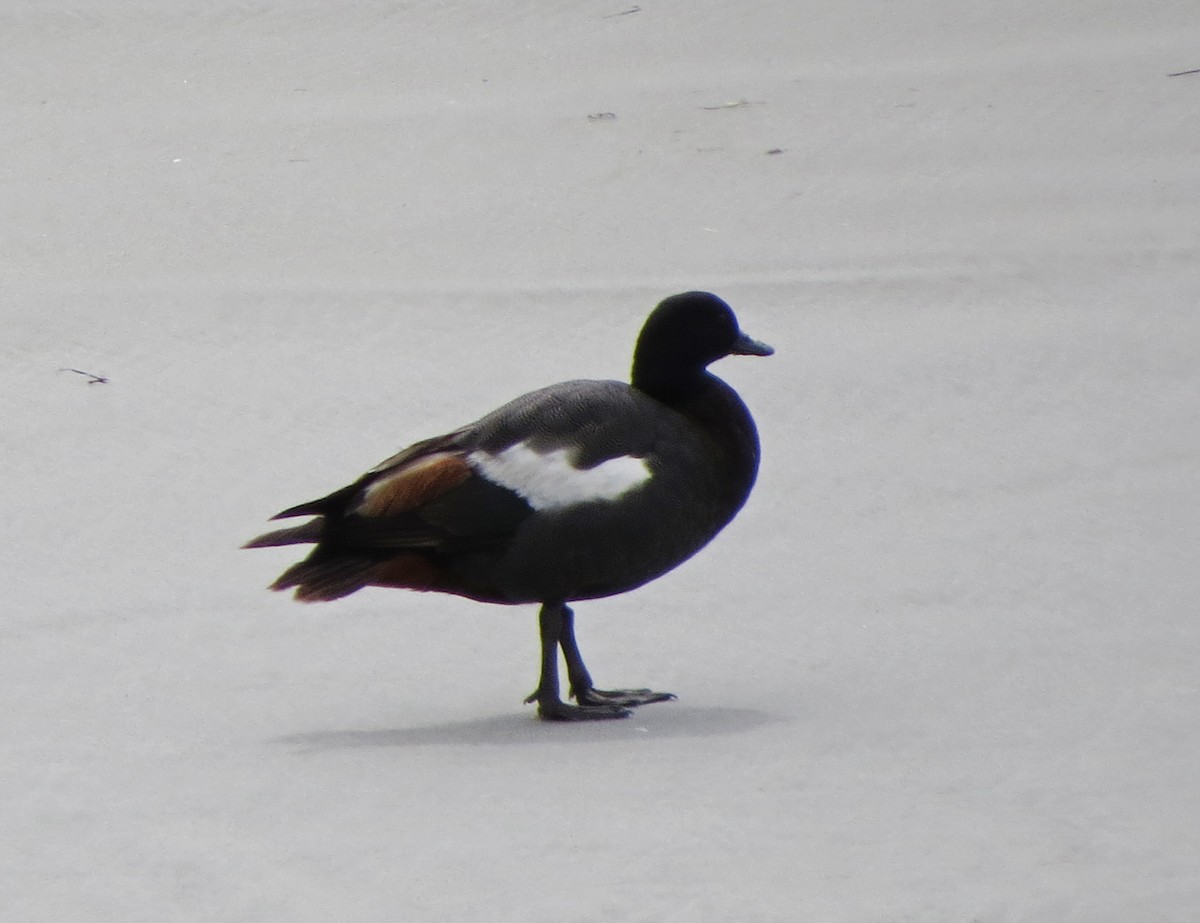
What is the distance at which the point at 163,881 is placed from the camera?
4484 millimetres

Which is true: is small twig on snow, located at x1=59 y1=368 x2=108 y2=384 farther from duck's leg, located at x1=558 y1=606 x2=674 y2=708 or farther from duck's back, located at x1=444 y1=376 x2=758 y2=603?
duck's leg, located at x1=558 y1=606 x2=674 y2=708

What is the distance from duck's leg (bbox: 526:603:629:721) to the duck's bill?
2.87 feet

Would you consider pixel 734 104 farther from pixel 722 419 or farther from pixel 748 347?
pixel 722 419

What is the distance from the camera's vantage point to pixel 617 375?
862cm

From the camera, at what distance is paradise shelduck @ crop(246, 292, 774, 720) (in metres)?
5.60

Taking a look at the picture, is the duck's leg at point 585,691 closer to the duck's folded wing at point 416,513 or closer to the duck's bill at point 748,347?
the duck's folded wing at point 416,513

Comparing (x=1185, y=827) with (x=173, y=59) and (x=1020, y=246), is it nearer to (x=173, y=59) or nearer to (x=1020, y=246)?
(x=1020, y=246)

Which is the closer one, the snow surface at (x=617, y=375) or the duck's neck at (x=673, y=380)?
the snow surface at (x=617, y=375)

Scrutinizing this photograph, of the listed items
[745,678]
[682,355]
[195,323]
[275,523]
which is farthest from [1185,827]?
[195,323]

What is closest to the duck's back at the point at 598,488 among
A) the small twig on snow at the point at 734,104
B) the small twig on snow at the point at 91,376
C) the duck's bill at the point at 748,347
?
the duck's bill at the point at 748,347

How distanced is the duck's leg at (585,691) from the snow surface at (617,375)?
0.45 ft

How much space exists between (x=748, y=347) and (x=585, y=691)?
105 centimetres

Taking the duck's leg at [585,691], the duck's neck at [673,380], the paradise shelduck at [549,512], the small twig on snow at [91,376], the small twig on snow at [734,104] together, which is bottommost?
the duck's leg at [585,691]

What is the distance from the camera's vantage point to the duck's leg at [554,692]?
5.67m
